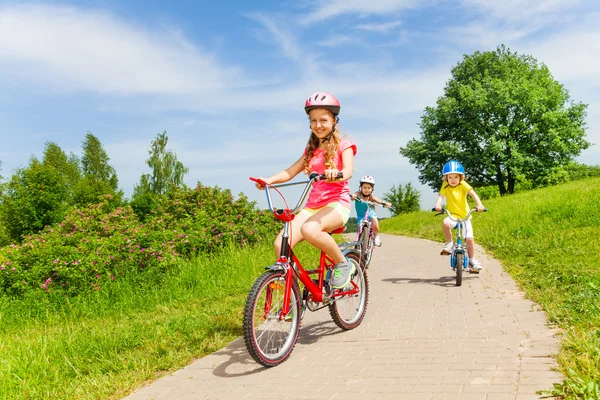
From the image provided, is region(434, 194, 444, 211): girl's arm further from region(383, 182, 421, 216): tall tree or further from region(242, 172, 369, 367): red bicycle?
region(383, 182, 421, 216): tall tree

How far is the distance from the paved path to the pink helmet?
2261 mm

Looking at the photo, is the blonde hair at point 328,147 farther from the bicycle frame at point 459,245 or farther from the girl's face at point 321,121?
the bicycle frame at point 459,245

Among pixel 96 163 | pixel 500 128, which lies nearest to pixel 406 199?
pixel 500 128

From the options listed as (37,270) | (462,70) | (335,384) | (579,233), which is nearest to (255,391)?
(335,384)

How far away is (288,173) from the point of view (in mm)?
4855

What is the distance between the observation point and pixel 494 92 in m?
31.0

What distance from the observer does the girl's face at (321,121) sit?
473cm

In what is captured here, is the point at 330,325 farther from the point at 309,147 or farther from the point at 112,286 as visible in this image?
the point at 112,286

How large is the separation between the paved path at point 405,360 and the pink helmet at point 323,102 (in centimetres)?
226

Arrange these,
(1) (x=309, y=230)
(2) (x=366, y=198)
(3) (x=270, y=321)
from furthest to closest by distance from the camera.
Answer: (2) (x=366, y=198)
(1) (x=309, y=230)
(3) (x=270, y=321)

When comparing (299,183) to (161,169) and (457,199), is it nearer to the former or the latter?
(457,199)

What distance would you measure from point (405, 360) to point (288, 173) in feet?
6.62

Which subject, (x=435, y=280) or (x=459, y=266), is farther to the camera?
(x=435, y=280)

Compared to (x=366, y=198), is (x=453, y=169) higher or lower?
higher
